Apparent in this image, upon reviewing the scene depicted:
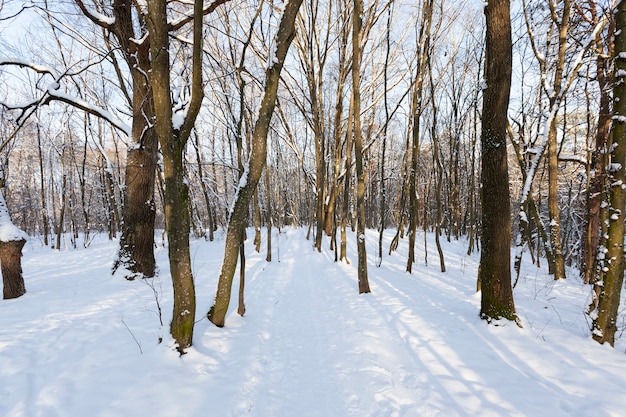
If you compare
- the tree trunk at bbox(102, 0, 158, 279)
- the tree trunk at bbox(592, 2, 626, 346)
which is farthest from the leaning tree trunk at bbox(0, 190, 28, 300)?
the tree trunk at bbox(592, 2, 626, 346)

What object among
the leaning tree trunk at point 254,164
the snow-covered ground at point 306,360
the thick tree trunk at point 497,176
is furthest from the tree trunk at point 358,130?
the leaning tree trunk at point 254,164

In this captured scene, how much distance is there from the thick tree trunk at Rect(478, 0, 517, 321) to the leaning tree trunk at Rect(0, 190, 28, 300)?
28.0 feet

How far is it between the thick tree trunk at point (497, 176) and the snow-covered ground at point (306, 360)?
0.43 meters

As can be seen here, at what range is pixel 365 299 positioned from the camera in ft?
20.7

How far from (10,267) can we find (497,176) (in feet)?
29.3

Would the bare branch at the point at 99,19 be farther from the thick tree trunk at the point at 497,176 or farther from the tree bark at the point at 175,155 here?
the thick tree trunk at the point at 497,176

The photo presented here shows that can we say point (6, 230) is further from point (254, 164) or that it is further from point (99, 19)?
point (254, 164)

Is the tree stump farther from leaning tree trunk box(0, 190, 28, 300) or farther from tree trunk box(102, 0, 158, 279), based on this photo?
tree trunk box(102, 0, 158, 279)

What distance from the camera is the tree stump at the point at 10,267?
17.5 feet

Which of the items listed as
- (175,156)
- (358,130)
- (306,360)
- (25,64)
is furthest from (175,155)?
(25,64)

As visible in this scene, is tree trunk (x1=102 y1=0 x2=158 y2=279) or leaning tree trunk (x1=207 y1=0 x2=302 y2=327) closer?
leaning tree trunk (x1=207 y1=0 x2=302 y2=327)

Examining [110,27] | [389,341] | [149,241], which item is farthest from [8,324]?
[110,27]

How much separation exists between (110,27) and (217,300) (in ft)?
23.1

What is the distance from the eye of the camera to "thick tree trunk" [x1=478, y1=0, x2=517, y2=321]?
4.33 metres
